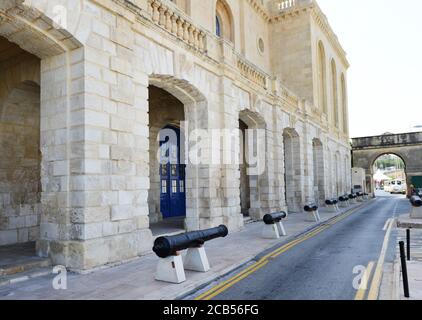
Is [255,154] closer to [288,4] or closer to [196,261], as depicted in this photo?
[196,261]

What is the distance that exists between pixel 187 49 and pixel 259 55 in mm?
15896

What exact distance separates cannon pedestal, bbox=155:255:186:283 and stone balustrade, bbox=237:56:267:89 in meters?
10.4

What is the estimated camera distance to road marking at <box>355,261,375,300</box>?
5.74 m

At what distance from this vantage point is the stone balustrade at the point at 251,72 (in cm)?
1514

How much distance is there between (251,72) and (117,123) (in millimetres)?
9341

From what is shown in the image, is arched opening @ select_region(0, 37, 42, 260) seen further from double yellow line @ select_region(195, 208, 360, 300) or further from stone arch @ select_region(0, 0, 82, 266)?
double yellow line @ select_region(195, 208, 360, 300)

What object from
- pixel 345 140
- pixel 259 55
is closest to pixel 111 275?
pixel 259 55

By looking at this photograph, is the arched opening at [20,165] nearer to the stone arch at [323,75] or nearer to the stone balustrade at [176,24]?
the stone balustrade at [176,24]

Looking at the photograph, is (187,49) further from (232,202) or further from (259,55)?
(259,55)

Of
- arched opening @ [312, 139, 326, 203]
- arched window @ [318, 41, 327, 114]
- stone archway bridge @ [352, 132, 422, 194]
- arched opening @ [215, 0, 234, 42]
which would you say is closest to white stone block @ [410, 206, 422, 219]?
arched opening @ [312, 139, 326, 203]

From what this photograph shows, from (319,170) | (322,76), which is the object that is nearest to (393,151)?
(322,76)

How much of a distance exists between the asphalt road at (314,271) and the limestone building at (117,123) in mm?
3141

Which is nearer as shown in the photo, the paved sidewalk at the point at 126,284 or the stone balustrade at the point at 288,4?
the paved sidewalk at the point at 126,284
